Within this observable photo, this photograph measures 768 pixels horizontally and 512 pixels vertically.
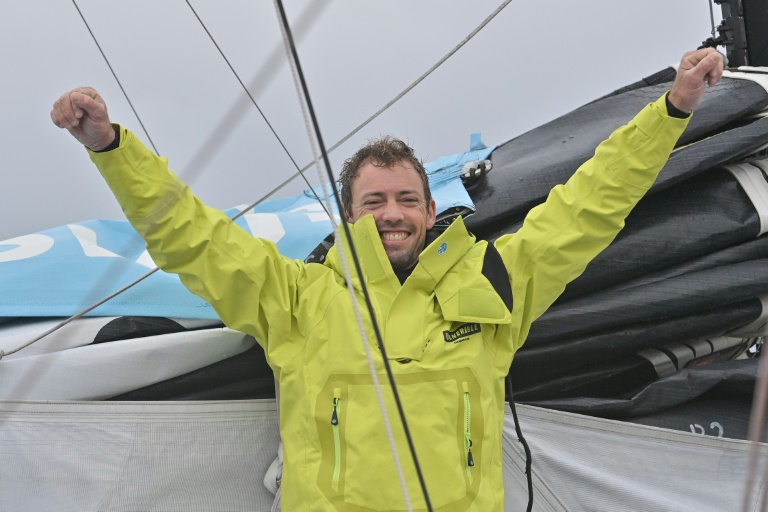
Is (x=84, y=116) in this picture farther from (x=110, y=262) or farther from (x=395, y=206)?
(x=110, y=262)

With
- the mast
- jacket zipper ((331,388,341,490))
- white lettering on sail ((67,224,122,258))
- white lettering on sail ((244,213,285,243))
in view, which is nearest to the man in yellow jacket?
jacket zipper ((331,388,341,490))

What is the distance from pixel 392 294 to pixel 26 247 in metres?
1.11

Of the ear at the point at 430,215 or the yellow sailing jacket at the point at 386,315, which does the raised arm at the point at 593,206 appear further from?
the ear at the point at 430,215

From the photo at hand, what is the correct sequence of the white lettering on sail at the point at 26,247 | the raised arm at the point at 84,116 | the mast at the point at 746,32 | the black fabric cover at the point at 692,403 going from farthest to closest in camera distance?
the mast at the point at 746,32
the white lettering on sail at the point at 26,247
the black fabric cover at the point at 692,403
the raised arm at the point at 84,116

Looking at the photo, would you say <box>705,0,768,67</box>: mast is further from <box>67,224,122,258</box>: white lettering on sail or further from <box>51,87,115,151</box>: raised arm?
<box>51,87,115,151</box>: raised arm

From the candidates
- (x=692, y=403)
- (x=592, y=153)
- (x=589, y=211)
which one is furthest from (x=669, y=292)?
(x=589, y=211)

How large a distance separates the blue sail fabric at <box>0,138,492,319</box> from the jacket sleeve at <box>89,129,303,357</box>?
0.38 metres

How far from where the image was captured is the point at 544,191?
1963 millimetres

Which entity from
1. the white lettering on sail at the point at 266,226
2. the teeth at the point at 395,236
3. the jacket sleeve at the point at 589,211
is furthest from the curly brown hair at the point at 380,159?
the white lettering on sail at the point at 266,226

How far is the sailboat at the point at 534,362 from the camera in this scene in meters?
1.60

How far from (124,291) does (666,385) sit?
122 centimetres

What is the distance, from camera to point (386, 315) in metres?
1.40

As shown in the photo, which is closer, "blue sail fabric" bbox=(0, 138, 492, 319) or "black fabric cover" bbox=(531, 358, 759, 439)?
"blue sail fabric" bbox=(0, 138, 492, 319)

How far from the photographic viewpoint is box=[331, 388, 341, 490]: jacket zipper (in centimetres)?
132
